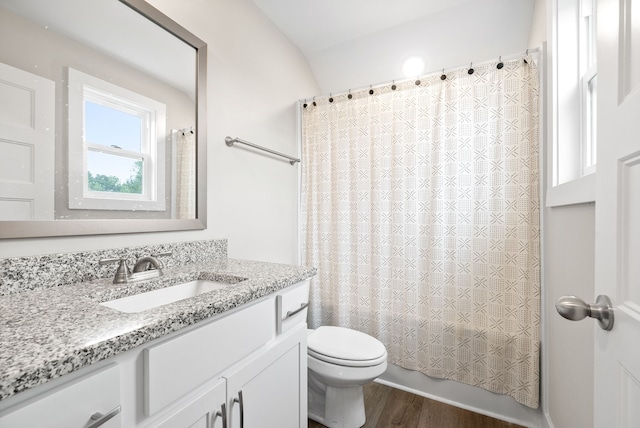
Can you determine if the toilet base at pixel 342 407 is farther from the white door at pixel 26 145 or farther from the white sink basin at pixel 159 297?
the white door at pixel 26 145

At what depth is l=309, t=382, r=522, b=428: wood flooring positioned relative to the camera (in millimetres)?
1540

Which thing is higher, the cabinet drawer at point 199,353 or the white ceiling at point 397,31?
the white ceiling at point 397,31

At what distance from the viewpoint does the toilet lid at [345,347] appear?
4.54 feet

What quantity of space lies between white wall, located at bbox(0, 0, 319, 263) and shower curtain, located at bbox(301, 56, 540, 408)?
0.76ft

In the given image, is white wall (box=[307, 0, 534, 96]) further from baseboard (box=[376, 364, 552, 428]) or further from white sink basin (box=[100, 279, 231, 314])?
baseboard (box=[376, 364, 552, 428])

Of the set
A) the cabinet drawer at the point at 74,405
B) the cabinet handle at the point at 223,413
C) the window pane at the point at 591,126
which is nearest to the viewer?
the cabinet drawer at the point at 74,405

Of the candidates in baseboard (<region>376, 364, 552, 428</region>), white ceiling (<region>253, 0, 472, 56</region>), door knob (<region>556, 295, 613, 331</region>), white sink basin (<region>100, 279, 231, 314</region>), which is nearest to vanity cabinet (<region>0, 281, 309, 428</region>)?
white sink basin (<region>100, 279, 231, 314</region>)

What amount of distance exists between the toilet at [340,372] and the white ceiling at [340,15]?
207cm

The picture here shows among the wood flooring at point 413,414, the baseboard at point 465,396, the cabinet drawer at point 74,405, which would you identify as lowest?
the wood flooring at point 413,414

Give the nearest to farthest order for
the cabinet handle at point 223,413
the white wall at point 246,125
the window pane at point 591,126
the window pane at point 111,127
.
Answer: the cabinet handle at point 223,413 < the window pane at point 111,127 < the window pane at point 591,126 < the white wall at point 246,125

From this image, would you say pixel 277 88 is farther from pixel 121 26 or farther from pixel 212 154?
pixel 121 26

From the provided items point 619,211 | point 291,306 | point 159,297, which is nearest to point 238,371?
point 291,306

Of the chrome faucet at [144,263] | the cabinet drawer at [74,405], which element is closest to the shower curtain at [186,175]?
the chrome faucet at [144,263]

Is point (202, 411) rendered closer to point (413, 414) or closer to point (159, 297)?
point (159, 297)
